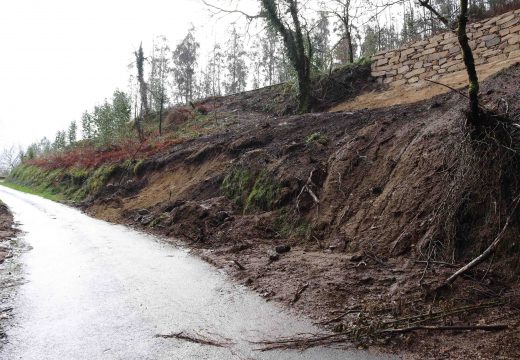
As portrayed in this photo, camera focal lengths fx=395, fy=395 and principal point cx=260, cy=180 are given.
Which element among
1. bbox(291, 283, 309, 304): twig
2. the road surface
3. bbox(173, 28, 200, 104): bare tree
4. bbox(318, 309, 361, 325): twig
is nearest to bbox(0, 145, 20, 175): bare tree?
bbox(173, 28, 200, 104): bare tree

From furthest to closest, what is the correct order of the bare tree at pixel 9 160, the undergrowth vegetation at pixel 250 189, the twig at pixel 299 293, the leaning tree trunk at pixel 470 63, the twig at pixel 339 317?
the bare tree at pixel 9 160, the undergrowth vegetation at pixel 250 189, the twig at pixel 299 293, the leaning tree trunk at pixel 470 63, the twig at pixel 339 317

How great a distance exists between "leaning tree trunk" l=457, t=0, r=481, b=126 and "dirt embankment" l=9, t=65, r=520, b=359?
1.02 feet

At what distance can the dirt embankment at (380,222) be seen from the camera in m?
4.57

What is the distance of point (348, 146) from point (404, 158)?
6.93 feet

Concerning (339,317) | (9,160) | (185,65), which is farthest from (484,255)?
(9,160)

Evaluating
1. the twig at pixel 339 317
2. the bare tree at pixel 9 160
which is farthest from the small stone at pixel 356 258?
the bare tree at pixel 9 160

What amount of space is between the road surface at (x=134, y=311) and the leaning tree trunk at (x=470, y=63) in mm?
3811

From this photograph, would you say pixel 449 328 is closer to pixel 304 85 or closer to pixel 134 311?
pixel 134 311

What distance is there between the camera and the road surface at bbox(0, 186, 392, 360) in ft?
14.2

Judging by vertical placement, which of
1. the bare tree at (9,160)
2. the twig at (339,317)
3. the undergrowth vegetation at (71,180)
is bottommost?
the twig at (339,317)

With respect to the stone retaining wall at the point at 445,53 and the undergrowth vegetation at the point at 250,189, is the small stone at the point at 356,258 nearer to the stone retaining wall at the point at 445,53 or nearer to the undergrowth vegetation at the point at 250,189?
the undergrowth vegetation at the point at 250,189

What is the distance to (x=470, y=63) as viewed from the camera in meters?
5.65

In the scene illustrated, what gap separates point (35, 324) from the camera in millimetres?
5125

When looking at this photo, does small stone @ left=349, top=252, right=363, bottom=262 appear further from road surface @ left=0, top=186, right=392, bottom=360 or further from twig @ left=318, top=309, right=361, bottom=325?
road surface @ left=0, top=186, right=392, bottom=360
